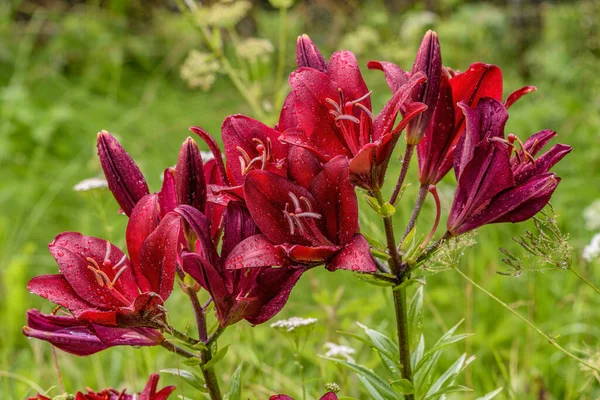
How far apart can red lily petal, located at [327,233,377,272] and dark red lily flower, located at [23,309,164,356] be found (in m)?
0.23

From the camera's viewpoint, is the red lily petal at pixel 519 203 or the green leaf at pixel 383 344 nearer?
the red lily petal at pixel 519 203

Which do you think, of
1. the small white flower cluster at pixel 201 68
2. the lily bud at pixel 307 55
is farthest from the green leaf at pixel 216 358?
the small white flower cluster at pixel 201 68

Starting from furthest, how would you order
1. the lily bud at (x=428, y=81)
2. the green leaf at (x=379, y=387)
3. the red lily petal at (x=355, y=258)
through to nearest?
1. the green leaf at (x=379, y=387)
2. the lily bud at (x=428, y=81)
3. the red lily petal at (x=355, y=258)

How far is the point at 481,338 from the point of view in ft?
6.18

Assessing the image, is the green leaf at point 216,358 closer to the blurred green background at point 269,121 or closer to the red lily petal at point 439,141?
the blurred green background at point 269,121

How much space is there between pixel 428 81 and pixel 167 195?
1.11ft

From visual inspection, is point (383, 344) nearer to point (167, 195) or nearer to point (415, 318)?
point (415, 318)

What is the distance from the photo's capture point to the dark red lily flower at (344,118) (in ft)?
2.47

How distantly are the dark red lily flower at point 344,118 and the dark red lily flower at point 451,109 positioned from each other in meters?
0.06

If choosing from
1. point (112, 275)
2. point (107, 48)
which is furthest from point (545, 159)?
point (107, 48)

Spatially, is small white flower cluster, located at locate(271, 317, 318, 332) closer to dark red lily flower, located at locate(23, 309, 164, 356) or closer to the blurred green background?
the blurred green background

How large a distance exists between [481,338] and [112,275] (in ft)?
4.26

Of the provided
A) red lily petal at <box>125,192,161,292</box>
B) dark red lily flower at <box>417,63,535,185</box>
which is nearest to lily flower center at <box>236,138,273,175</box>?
red lily petal at <box>125,192,161,292</box>

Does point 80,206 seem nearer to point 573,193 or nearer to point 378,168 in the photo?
point 573,193
